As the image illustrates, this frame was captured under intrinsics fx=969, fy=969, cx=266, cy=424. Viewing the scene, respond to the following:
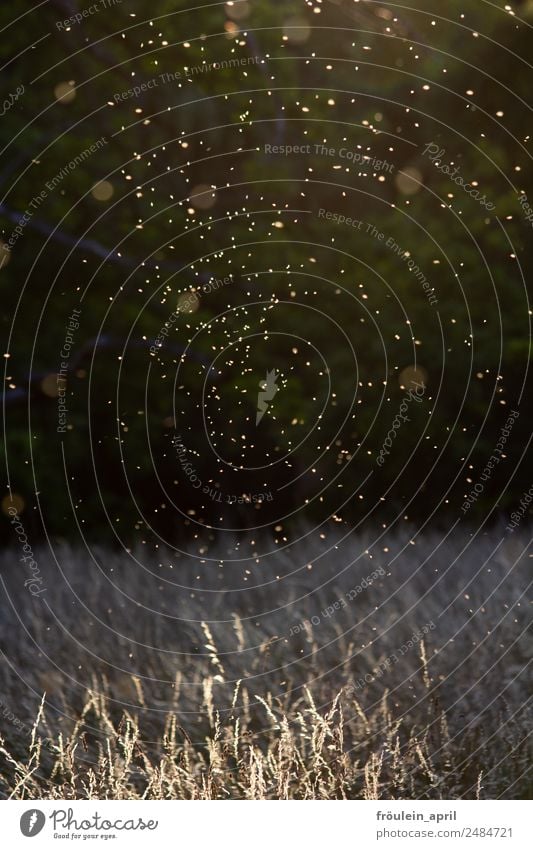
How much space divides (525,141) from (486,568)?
344 centimetres

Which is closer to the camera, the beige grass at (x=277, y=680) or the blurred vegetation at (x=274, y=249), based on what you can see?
the beige grass at (x=277, y=680)

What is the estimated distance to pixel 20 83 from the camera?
7648 mm

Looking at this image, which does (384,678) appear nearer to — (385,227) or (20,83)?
(385,227)

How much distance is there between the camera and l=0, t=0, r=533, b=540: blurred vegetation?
705 centimetres
